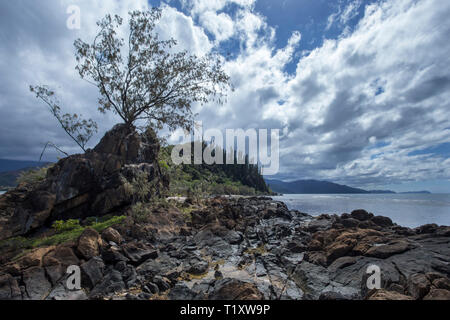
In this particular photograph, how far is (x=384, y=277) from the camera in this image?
6703mm

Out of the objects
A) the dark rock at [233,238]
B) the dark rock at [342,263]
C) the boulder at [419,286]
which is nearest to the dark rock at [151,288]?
the dark rock at [233,238]

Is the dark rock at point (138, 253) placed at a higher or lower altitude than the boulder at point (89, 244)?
lower

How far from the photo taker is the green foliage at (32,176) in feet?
46.0

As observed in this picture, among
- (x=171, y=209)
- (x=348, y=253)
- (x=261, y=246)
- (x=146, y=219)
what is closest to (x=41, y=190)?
(x=146, y=219)

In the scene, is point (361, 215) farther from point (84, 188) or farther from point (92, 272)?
point (84, 188)

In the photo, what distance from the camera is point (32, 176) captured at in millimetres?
14461

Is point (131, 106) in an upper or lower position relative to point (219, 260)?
upper

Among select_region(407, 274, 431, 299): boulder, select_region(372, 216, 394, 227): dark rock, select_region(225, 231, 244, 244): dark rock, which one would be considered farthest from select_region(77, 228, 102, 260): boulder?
select_region(372, 216, 394, 227): dark rock

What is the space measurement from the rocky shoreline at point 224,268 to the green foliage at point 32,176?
8.25 metres

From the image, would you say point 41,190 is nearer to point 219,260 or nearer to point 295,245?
point 219,260

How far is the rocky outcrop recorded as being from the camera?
1045cm

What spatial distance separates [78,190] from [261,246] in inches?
438

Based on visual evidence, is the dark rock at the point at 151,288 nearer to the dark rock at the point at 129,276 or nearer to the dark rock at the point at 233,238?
the dark rock at the point at 129,276

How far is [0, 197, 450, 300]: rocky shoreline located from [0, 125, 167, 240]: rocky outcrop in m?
3.43
